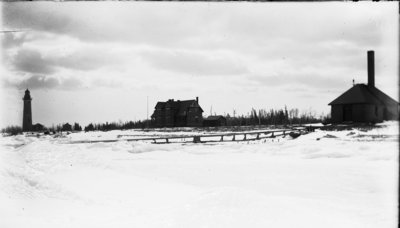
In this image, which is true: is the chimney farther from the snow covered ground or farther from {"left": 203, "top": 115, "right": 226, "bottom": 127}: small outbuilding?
{"left": 203, "top": 115, "right": 226, "bottom": 127}: small outbuilding

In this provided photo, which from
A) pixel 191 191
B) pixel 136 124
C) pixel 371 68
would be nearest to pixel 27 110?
pixel 136 124

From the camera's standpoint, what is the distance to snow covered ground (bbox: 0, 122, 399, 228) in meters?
4.57

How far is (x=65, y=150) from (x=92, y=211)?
267cm

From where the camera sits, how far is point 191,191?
6988 mm

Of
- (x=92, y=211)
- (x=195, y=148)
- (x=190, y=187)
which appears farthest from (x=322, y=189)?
(x=195, y=148)

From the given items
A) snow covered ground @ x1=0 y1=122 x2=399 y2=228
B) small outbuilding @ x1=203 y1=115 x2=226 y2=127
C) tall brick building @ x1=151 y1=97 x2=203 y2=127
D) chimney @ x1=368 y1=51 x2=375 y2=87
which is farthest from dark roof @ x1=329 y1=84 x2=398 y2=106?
tall brick building @ x1=151 y1=97 x2=203 y2=127

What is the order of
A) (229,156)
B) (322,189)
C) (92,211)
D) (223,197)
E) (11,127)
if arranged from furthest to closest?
(229,156) < (322,189) < (92,211) < (223,197) < (11,127)

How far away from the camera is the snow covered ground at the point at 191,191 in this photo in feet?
15.0

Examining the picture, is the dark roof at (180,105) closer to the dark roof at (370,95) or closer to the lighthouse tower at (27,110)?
the lighthouse tower at (27,110)

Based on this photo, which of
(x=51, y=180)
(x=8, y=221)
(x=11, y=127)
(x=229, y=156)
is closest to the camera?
(x=8, y=221)

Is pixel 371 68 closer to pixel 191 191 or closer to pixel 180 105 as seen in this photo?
pixel 180 105

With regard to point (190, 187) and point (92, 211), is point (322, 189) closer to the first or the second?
→ point (190, 187)

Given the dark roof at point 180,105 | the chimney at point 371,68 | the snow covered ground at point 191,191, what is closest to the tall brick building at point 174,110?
the dark roof at point 180,105

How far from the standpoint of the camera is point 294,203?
5766 mm
